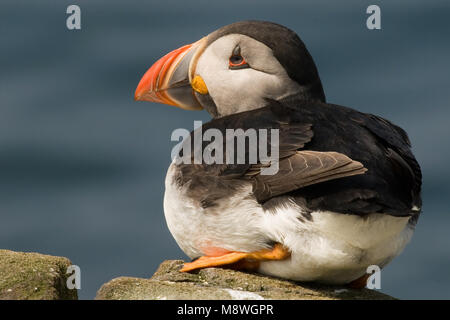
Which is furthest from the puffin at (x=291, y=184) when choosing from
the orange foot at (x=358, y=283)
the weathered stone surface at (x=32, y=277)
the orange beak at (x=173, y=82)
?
the weathered stone surface at (x=32, y=277)

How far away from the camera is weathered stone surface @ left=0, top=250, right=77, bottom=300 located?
188 inches

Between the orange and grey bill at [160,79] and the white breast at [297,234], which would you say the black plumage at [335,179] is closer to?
the white breast at [297,234]

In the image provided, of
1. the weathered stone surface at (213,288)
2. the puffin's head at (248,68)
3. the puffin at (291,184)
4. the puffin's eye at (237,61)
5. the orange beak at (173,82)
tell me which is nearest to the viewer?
the weathered stone surface at (213,288)

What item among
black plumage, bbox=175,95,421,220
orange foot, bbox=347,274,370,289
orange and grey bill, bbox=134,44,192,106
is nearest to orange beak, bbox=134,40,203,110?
orange and grey bill, bbox=134,44,192,106

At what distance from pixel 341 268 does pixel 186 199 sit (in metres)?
1.01

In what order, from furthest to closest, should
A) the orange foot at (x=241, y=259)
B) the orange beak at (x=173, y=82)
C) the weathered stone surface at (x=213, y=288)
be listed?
the orange beak at (x=173, y=82) → the orange foot at (x=241, y=259) → the weathered stone surface at (x=213, y=288)

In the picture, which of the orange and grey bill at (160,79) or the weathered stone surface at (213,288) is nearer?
the weathered stone surface at (213,288)

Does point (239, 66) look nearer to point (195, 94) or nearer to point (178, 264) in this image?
point (195, 94)

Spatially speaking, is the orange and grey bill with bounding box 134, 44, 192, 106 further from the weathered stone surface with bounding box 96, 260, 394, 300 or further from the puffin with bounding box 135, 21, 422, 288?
the weathered stone surface with bounding box 96, 260, 394, 300

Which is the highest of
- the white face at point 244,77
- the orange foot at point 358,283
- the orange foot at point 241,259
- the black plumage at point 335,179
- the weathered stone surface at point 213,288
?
the white face at point 244,77

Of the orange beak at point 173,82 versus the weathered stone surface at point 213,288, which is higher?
the orange beak at point 173,82

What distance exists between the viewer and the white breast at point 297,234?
492 centimetres

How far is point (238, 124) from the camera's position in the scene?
5.37 metres

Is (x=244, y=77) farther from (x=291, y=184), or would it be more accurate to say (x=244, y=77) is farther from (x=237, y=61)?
(x=291, y=184)
